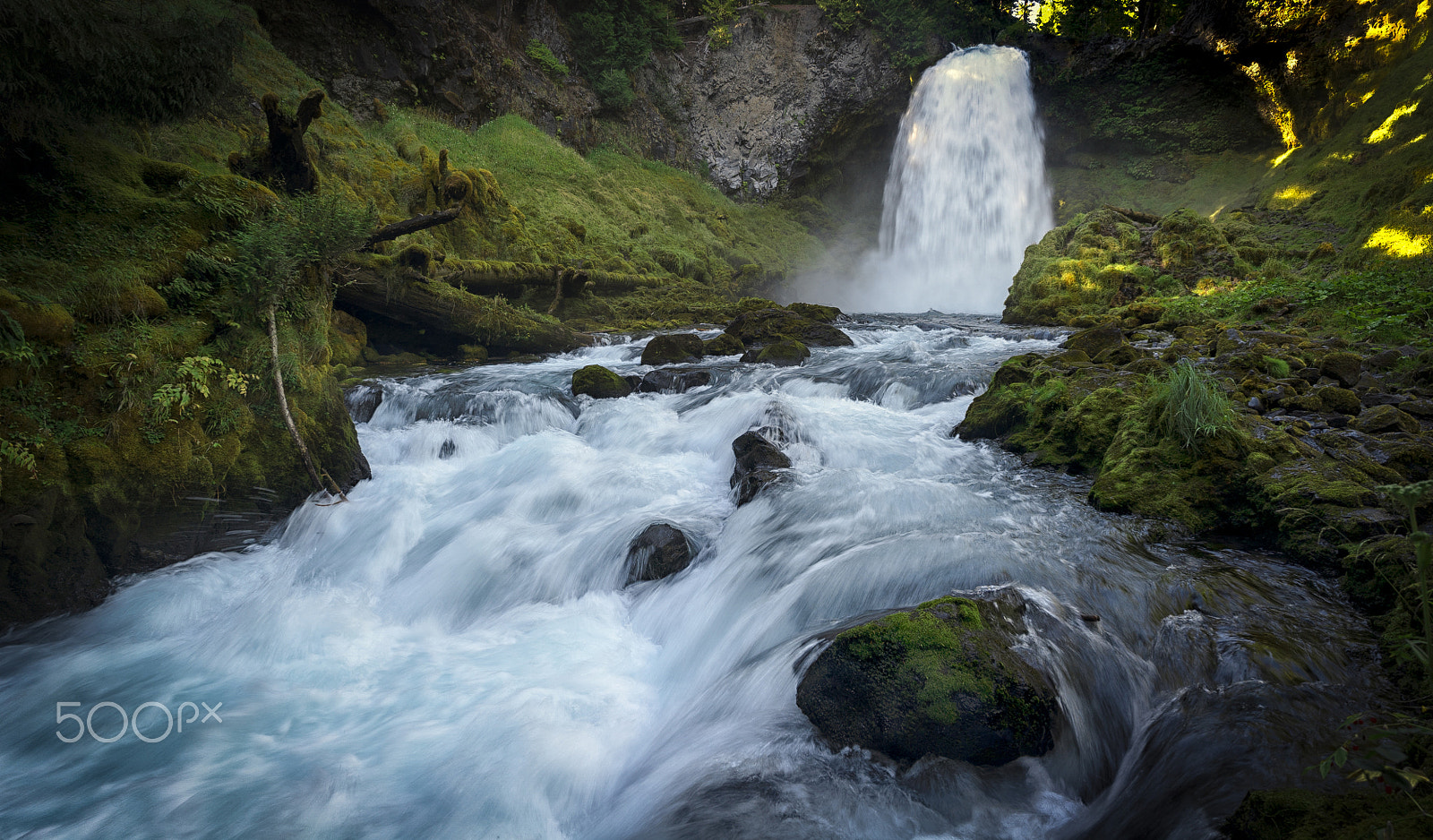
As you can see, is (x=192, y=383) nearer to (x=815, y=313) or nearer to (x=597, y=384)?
(x=597, y=384)

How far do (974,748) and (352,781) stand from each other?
322 centimetres

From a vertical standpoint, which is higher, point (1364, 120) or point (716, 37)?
point (716, 37)

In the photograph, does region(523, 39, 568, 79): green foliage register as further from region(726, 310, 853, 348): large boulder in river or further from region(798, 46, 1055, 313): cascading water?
region(726, 310, 853, 348): large boulder in river

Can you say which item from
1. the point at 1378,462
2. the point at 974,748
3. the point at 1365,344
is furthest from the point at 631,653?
the point at 1365,344

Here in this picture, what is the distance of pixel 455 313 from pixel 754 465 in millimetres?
8496

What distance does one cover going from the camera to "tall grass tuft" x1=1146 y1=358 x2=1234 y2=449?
4.60m

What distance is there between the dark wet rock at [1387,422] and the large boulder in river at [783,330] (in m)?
9.27

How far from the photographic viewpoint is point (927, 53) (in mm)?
30000

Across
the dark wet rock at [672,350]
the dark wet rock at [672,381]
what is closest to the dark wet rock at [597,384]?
the dark wet rock at [672,381]

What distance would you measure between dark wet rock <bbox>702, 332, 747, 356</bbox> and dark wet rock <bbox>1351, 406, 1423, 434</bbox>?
9608 mm

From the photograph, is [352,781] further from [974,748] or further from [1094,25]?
[1094,25]

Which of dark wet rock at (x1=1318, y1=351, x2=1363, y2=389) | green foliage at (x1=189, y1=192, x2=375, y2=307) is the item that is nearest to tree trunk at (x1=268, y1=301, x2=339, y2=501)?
green foliage at (x1=189, y1=192, x2=375, y2=307)

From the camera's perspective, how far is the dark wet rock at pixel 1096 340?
27.0 ft
